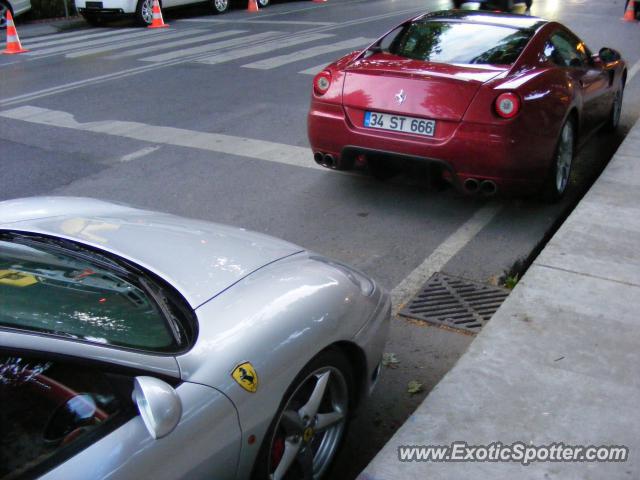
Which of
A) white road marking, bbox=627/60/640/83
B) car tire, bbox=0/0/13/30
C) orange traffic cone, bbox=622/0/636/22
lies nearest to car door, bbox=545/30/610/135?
white road marking, bbox=627/60/640/83

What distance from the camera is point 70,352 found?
2184 millimetres

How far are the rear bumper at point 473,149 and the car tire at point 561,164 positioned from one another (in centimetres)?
17

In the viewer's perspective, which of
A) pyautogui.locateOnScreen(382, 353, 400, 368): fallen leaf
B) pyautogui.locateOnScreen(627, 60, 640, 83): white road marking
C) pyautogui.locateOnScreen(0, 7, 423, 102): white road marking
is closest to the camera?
pyautogui.locateOnScreen(382, 353, 400, 368): fallen leaf

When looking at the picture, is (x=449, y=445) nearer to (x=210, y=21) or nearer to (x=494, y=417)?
(x=494, y=417)

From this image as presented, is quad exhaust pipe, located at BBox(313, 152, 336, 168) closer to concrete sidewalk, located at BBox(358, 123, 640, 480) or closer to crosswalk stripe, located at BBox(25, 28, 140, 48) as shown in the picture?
concrete sidewalk, located at BBox(358, 123, 640, 480)

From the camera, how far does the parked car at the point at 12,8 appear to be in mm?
17328

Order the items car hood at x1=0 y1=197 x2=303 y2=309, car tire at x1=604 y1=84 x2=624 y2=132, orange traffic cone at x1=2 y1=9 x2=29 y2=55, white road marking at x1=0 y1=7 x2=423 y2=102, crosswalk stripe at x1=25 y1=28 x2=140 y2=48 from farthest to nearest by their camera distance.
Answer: crosswalk stripe at x1=25 y1=28 x2=140 y2=48 < orange traffic cone at x1=2 y1=9 x2=29 y2=55 < white road marking at x1=0 y1=7 x2=423 y2=102 < car tire at x1=604 y1=84 x2=624 y2=132 < car hood at x1=0 y1=197 x2=303 y2=309

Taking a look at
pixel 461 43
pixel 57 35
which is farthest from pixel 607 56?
pixel 57 35

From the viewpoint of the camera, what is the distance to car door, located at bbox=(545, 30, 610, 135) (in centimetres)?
653

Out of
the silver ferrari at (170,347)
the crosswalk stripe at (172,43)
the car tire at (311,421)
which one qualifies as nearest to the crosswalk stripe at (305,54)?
the crosswalk stripe at (172,43)

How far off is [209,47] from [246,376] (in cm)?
1280

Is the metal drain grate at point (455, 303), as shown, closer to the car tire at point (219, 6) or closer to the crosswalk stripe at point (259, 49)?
the crosswalk stripe at point (259, 49)

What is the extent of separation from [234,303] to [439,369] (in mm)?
1650

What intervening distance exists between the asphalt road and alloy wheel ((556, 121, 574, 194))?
228mm
